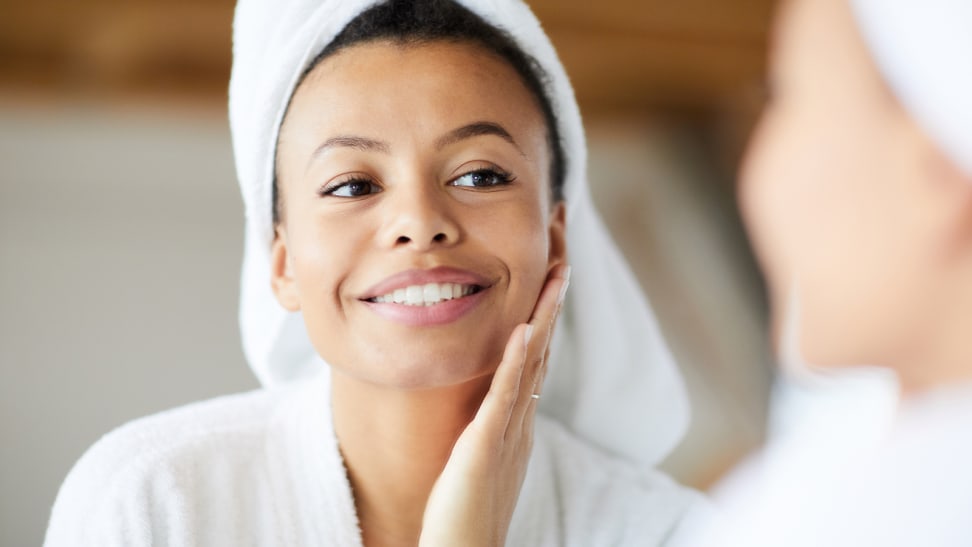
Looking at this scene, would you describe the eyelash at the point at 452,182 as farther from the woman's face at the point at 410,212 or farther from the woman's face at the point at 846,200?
the woman's face at the point at 846,200

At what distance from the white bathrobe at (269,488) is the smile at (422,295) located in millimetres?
151

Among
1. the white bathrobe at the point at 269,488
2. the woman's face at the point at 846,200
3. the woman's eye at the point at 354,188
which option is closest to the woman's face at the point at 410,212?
the woman's eye at the point at 354,188

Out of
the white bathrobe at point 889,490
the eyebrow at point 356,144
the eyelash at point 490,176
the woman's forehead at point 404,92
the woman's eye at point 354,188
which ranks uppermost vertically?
the woman's forehead at point 404,92

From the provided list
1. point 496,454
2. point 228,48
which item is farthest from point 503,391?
point 228,48

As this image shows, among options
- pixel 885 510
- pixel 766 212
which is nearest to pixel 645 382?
pixel 766 212

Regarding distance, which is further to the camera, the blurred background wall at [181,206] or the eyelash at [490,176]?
the blurred background wall at [181,206]

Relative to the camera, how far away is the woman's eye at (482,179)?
0.63 m

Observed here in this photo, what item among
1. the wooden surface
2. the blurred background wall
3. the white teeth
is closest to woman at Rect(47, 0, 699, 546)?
the white teeth

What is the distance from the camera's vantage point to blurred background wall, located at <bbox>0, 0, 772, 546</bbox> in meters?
0.80

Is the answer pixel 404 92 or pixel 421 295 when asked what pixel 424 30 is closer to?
pixel 404 92

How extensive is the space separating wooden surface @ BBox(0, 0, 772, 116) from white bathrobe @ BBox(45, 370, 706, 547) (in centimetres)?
64

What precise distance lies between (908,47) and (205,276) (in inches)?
27.5

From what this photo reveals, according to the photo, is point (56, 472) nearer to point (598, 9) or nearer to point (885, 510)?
point (885, 510)

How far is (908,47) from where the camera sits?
0.42 m
